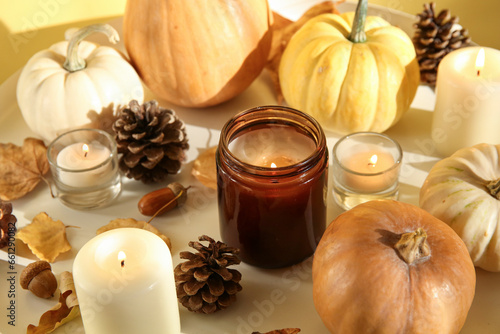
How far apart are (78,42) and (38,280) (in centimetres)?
41

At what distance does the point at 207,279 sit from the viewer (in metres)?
0.83

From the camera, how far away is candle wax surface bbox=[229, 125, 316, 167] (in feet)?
2.97

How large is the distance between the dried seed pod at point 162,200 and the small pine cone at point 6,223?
7.6 inches

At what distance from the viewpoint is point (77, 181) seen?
991 millimetres

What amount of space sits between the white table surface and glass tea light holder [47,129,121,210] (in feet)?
0.07

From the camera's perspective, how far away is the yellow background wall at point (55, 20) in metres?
1.57

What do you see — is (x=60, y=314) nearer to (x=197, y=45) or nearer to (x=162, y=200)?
(x=162, y=200)

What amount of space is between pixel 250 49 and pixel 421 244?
548mm

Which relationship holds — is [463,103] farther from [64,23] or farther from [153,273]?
[64,23]

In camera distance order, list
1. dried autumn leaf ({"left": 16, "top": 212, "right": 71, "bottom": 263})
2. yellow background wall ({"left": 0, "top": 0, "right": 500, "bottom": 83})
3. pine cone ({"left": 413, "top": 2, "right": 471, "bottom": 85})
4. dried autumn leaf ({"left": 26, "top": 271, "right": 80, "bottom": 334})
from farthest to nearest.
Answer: yellow background wall ({"left": 0, "top": 0, "right": 500, "bottom": 83}) < pine cone ({"left": 413, "top": 2, "right": 471, "bottom": 85}) < dried autumn leaf ({"left": 16, "top": 212, "right": 71, "bottom": 263}) < dried autumn leaf ({"left": 26, "top": 271, "right": 80, "bottom": 334})

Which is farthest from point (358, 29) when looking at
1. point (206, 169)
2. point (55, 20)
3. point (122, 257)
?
point (55, 20)

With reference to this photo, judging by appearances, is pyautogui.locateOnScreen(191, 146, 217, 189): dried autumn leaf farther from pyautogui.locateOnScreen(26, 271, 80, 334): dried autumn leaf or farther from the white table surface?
pyautogui.locateOnScreen(26, 271, 80, 334): dried autumn leaf

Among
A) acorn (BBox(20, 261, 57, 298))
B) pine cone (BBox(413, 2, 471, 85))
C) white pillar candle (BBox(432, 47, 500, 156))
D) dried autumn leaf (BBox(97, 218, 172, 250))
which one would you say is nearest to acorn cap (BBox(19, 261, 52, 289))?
acorn (BBox(20, 261, 57, 298))

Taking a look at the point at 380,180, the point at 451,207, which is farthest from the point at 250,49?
the point at 451,207
